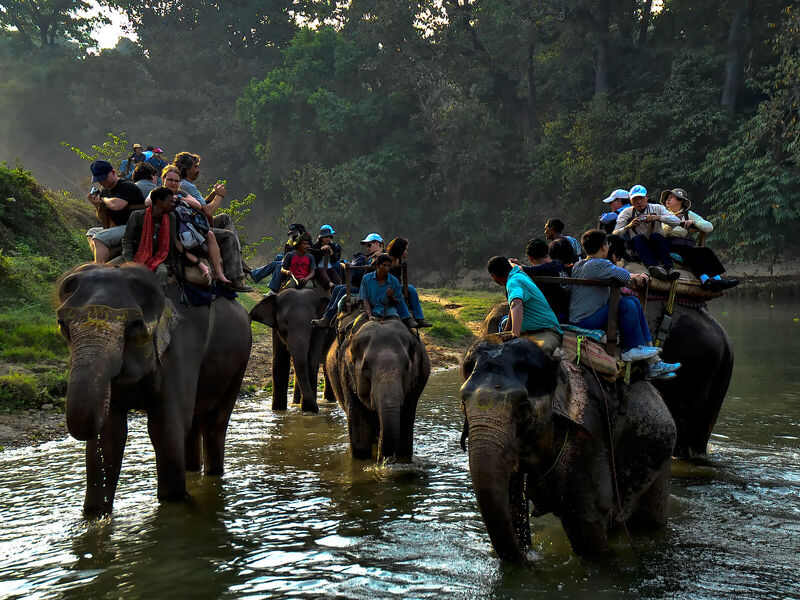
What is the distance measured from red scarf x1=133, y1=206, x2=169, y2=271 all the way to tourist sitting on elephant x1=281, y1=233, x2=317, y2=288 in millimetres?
6240

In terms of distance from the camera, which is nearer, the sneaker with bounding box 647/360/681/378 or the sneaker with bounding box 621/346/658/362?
the sneaker with bounding box 621/346/658/362

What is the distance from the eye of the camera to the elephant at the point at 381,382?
298 inches

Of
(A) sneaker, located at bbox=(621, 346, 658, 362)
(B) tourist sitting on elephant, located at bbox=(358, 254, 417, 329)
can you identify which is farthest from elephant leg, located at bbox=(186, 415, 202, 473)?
(A) sneaker, located at bbox=(621, 346, 658, 362)

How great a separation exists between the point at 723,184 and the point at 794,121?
439 cm

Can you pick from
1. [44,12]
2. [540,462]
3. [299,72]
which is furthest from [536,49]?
[540,462]

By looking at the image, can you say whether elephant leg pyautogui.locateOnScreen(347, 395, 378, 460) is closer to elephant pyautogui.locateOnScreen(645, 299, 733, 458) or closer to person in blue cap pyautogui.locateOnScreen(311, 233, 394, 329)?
person in blue cap pyautogui.locateOnScreen(311, 233, 394, 329)

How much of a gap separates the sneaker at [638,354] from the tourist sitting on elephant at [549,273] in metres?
0.49

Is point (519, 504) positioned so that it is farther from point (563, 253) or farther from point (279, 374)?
point (279, 374)

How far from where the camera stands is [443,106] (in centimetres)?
4656

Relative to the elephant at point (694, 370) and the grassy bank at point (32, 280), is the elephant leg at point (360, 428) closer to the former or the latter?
the elephant at point (694, 370)

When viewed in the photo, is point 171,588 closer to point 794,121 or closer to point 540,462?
point 540,462

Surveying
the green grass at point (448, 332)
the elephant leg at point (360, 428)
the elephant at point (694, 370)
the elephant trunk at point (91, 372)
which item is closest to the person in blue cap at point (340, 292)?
the elephant leg at point (360, 428)

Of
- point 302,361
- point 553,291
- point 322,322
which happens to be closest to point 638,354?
point 553,291

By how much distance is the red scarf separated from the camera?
613cm
